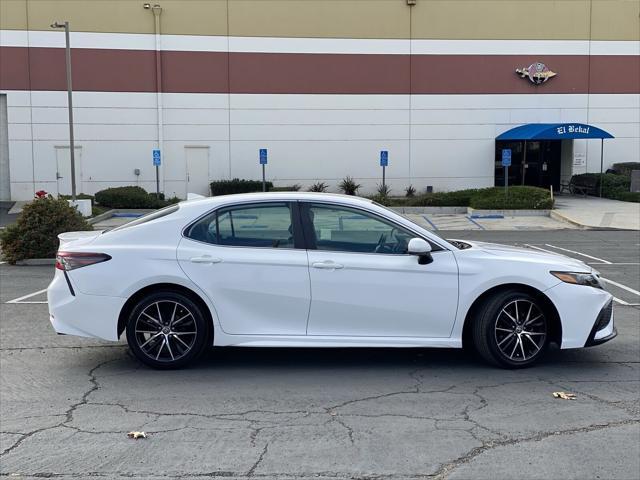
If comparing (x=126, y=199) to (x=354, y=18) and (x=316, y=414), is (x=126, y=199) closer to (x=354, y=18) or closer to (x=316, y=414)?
(x=354, y=18)

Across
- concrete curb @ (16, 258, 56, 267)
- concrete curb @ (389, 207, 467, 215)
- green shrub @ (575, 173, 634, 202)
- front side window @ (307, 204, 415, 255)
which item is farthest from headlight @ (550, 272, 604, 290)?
green shrub @ (575, 173, 634, 202)

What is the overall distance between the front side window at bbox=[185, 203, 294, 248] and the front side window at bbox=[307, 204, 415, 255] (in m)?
0.24

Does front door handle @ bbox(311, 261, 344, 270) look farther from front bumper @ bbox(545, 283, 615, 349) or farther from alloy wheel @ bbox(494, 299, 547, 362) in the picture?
front bumper @ bbox(545, 283, 615, 349)

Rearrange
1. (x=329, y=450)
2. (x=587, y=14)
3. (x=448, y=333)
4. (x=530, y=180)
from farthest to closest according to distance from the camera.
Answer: (x=530, y=180) < (x=587, y=14) < (x=448, y=333) < (x=329, y=450)

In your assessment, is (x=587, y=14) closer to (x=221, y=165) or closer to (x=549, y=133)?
(x=549, y=133)

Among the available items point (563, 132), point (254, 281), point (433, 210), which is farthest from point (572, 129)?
point (254, 281)

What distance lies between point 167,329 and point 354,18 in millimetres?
28685

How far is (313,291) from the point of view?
5938mm

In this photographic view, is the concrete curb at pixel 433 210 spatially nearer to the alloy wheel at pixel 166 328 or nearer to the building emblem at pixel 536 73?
the building emblem at pixel 536 73

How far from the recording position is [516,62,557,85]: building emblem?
1307 inches

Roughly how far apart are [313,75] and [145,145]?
8.35m

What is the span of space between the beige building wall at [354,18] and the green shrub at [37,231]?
19.8m

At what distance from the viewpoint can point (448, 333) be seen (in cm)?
601

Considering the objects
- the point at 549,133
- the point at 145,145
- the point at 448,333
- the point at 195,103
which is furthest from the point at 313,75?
the point at 448,333
